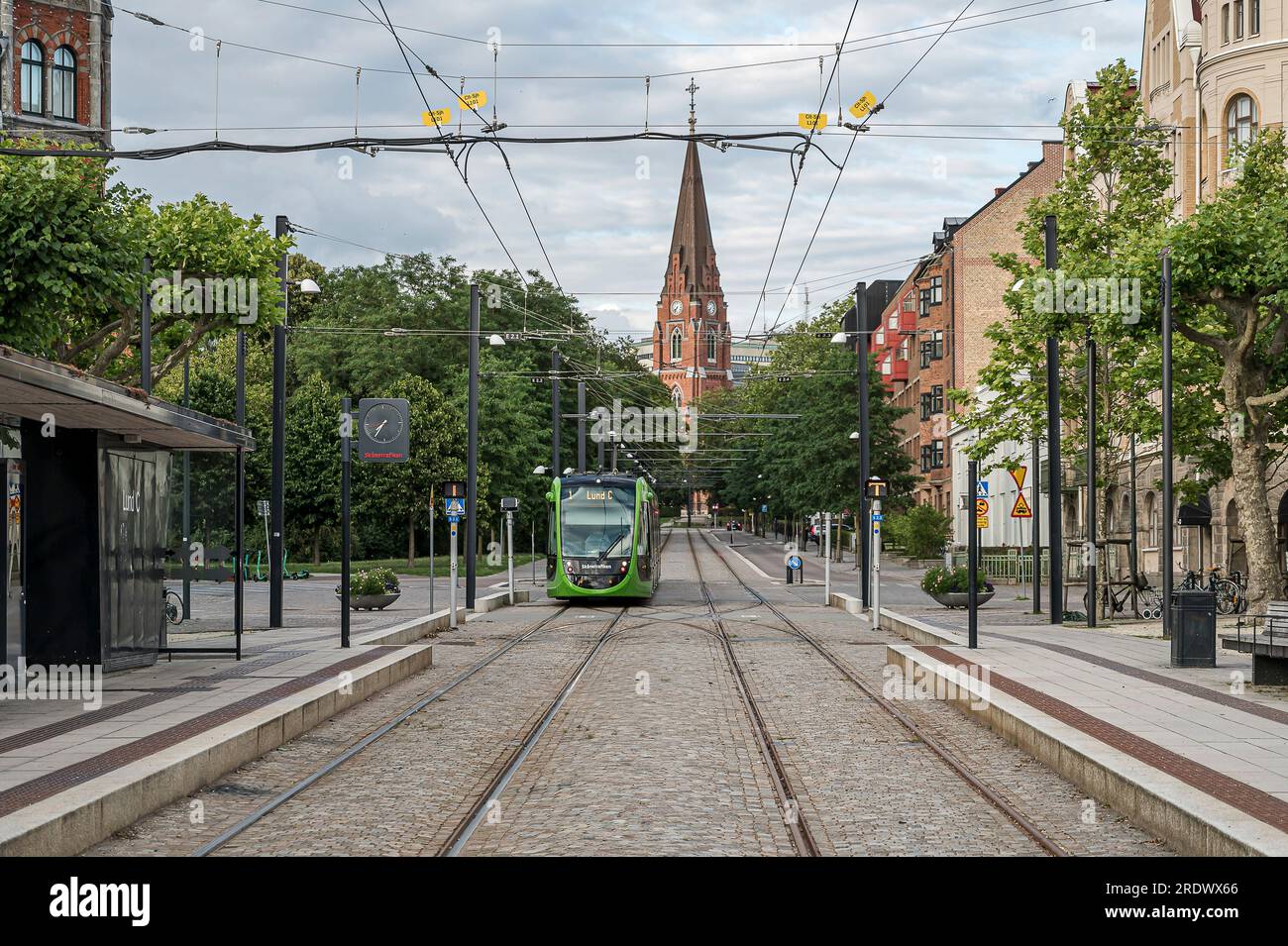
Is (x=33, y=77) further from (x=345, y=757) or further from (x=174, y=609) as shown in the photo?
(x=345, y=757)

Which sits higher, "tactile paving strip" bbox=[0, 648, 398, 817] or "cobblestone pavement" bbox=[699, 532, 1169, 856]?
"tactile paving strip" bbox=[0, 648, 398, 817]

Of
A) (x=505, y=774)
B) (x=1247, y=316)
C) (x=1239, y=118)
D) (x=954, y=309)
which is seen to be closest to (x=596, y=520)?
(x=1247, y=316)

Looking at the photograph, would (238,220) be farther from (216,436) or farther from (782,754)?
(782,754)

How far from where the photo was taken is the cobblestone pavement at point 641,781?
862cm

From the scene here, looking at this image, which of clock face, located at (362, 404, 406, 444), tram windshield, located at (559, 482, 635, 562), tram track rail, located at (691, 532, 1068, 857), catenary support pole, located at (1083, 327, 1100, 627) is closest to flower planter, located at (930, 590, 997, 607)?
catenary support pole, located at (1083, 327, 1100, 627)

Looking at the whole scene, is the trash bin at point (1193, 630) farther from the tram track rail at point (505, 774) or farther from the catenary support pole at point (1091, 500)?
the catenary support pole at point (1091, 500)

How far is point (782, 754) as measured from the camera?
482 inches

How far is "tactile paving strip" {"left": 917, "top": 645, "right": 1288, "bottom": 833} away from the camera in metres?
8.39

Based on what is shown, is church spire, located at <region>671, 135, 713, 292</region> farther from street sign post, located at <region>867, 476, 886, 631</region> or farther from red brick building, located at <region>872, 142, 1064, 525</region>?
street sign post, located at <region>867, 476, 886, 631</region>

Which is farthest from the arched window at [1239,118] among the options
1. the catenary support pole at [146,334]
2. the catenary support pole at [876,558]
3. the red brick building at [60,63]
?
the red brick building at [60,63]

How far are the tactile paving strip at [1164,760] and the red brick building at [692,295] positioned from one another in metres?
137

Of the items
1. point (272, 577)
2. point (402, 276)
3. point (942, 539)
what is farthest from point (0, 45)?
point (402, 276)

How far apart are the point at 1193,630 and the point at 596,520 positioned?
63.7 feet

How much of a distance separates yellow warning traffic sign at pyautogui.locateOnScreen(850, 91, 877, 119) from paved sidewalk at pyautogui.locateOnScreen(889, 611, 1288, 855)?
604cm
